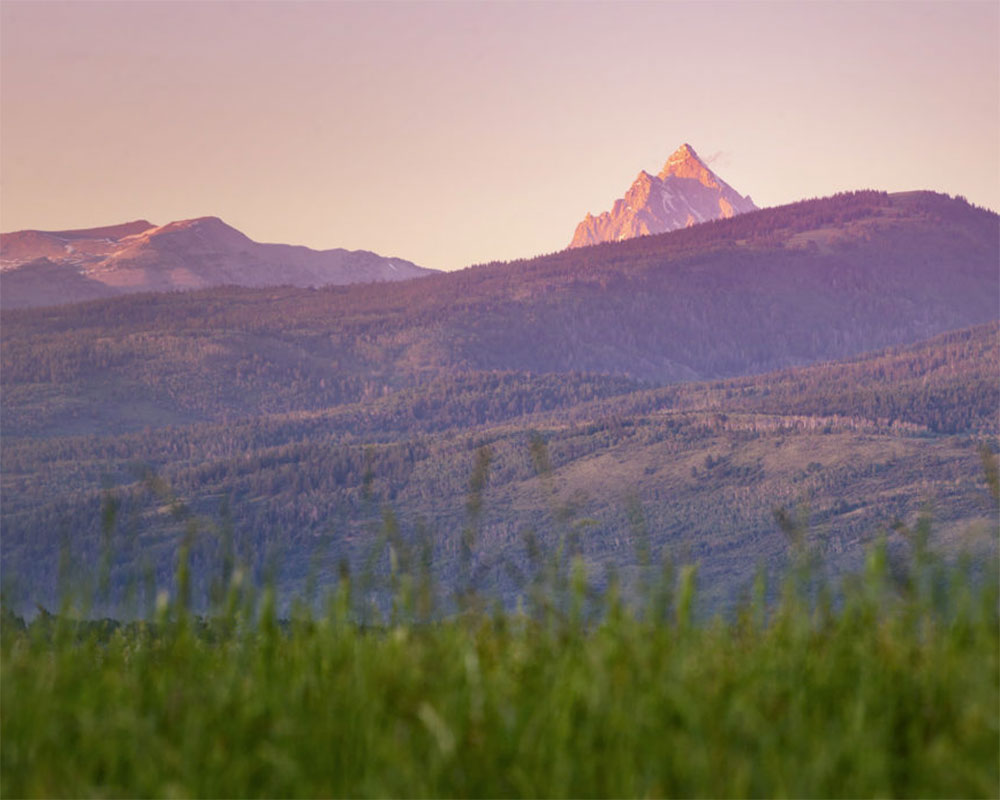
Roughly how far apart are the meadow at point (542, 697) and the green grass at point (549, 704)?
0.02 meters

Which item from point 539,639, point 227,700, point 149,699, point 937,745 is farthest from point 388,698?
point 937,745

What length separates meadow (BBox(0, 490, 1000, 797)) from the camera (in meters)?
5.61

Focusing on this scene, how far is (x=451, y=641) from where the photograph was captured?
7.96 meters

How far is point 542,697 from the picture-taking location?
263 inches

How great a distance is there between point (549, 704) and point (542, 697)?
0.48 meters

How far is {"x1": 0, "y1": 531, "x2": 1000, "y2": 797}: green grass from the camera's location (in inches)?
220

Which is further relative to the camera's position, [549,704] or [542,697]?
[542,697]

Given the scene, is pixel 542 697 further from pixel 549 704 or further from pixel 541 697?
pixel 549 704

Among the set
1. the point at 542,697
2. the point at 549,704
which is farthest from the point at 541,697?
the point at 549,704

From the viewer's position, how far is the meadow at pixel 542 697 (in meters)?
5.61

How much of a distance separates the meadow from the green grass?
2 cm

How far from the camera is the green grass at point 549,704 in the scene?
5594 mm

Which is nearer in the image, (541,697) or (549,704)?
(549,704)

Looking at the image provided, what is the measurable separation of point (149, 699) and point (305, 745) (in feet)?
4.27
